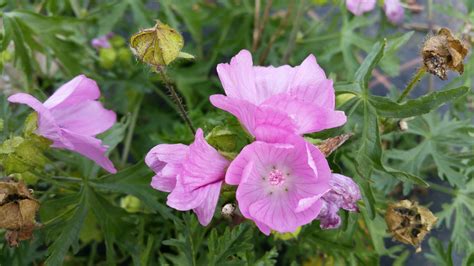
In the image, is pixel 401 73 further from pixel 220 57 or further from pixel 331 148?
pixel 331 148

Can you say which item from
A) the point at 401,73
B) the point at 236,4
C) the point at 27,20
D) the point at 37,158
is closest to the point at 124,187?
the point at 37,158

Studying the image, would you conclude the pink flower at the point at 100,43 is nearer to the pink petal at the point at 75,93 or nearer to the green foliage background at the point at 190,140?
the green foliage background at the point at 190,140

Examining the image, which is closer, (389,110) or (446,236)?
(389,110)

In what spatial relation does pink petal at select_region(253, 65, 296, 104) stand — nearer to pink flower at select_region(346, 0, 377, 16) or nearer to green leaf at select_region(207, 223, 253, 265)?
green leaf at select_region(207, 223, 253, 265)

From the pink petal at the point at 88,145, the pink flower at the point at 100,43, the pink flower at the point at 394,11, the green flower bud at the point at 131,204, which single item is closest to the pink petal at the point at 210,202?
the pink petal at the point at 88,145

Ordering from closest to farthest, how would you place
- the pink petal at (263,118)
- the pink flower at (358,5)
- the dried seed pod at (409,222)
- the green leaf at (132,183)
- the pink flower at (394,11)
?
the pink petal at (263,118)
the dried seed pod at (409,222)
the green leaf at (132,183)
the pink flower at (358,5)
the pink flower at (394,11)

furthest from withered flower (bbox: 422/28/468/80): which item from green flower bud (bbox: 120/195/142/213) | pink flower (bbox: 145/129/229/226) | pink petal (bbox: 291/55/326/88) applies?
green flower bud (bbox: 120/195/142/213)

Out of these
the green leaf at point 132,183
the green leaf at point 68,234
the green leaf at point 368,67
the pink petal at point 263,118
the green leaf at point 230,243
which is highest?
the pink petal at point 263,118

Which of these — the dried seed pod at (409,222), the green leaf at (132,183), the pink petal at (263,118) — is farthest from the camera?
the green leaf at (132,183)
